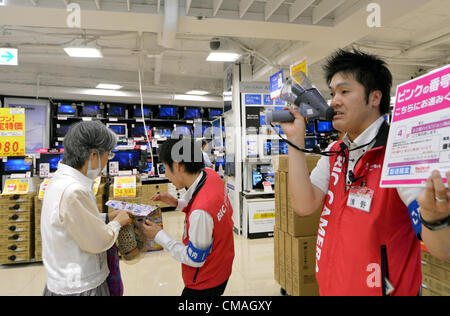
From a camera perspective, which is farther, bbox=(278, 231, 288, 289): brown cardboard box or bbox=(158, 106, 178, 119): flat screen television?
bbox=(158, 106, 178, 119): flat screen television

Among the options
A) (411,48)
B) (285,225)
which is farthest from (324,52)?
(285,225)

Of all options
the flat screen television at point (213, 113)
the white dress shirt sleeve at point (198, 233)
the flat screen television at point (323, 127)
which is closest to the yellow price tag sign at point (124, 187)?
the white dress shirt sleeve at point (198, 233)

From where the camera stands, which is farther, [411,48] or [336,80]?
[411,48]

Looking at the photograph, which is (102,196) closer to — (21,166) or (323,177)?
(21,166)

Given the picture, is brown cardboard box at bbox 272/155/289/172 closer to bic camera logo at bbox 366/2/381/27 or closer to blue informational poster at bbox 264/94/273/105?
bic camera logo at bbox 366/2/381/27

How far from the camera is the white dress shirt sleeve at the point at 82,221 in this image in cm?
133

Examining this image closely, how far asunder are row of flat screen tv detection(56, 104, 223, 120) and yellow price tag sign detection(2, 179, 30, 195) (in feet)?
14.3

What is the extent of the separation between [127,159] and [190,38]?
2.59 meters

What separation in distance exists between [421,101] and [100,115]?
31.2 feet

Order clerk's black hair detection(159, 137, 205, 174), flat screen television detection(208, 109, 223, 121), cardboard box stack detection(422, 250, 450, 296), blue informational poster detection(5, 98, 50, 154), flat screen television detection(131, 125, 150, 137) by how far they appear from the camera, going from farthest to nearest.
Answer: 1. flat screen television detection(208, 109, 223, 121)
2. flat screen television detection(131, 125, 150, 137)
3. blue informational poster detection(5, 98, 50, 154)
4. cardboard box stack detection(422, 250, 450, 296)
5. clerk's black hair detection(159, 137, 205, 174)

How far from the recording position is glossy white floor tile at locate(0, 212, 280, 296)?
11.0 feet

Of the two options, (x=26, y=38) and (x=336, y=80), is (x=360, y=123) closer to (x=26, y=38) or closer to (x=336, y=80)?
(x=336, y=80)

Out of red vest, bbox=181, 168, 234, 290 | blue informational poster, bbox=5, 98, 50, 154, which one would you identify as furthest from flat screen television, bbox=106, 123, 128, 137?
red vest, bbox=181, 168, 234, 290

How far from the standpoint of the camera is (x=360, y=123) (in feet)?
3.52
